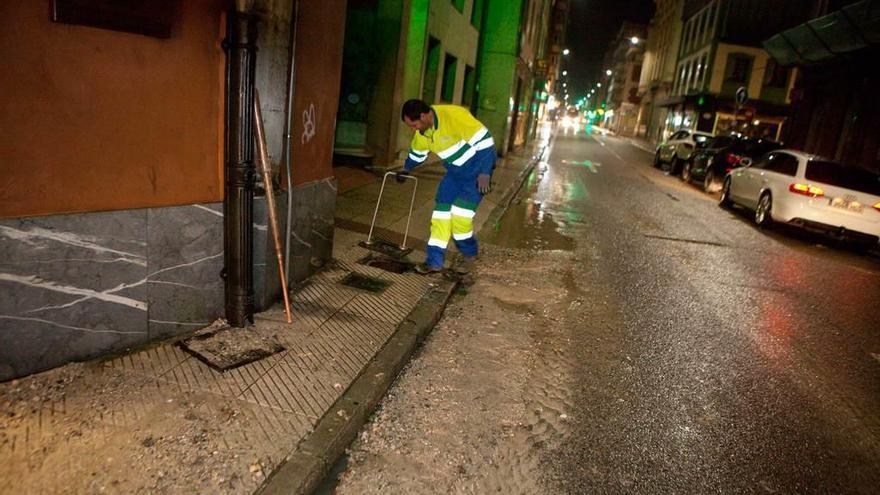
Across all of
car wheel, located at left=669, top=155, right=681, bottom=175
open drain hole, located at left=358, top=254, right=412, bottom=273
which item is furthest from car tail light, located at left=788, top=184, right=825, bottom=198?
car wheel, located at left=669, top=155, right=681, bottom=175

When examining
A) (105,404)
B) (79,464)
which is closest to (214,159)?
(105,404)

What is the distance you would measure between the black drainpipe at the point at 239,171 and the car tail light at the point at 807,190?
976 centimetres

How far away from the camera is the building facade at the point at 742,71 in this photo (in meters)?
37.2

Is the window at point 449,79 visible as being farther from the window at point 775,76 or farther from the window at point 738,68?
the window at point 775,76

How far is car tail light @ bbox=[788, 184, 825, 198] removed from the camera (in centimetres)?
948

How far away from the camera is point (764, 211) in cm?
1067

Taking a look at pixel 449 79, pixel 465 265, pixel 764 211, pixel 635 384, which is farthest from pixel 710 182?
pixel 635 384

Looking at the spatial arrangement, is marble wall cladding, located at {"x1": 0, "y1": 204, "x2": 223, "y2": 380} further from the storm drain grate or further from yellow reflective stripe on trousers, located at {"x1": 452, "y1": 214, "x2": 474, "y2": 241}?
yellow reflective stripe on trousers, located at {"x1": 452, "y1": 214, "x2": 474, "y2": 241}

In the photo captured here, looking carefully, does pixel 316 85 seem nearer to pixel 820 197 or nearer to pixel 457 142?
pixel 457 142

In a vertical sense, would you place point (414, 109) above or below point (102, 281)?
above

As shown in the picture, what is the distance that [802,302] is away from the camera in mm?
6105

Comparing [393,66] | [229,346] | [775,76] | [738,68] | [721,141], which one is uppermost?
[738,68]

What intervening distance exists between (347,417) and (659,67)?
65206 millimetres

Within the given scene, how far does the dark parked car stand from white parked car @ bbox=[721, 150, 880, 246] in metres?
3.76
